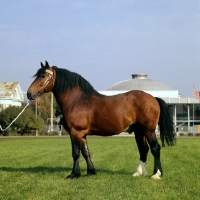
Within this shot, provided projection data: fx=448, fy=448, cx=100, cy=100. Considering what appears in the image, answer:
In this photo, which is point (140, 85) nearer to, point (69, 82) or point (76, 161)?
point (69, 82)

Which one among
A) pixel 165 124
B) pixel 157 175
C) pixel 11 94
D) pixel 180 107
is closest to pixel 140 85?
pixel 180 107

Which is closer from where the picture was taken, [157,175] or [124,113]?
[157,175]

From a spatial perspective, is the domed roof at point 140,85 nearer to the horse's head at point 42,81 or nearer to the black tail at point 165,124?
the black tail at point 165,124

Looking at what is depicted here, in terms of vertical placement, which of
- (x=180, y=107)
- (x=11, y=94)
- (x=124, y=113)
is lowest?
(x=180, y=107)

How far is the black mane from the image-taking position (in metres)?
11.0

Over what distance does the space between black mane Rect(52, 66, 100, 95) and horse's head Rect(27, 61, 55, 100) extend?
15 cm

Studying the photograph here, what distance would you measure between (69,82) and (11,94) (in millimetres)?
66983

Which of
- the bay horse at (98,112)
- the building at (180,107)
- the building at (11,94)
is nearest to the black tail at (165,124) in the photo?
the bay horse at (98,112)

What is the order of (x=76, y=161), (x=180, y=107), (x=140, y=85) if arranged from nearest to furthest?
1. (x=76, y=161)
2. (x=180, y=107)
3. (x=140, y=85)

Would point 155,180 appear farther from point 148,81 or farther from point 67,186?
point 148,81

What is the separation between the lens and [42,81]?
35.9 feet

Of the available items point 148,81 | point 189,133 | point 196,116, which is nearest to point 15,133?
point 189,133

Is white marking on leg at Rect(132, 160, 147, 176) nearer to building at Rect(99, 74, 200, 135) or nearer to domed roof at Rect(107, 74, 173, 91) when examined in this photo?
building at Rect(99, 74, 200, 135)

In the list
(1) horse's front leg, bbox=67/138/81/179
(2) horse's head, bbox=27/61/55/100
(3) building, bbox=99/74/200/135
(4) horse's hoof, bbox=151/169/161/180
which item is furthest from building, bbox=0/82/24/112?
(4) horse's hoof, bbox=151/169/161/180
